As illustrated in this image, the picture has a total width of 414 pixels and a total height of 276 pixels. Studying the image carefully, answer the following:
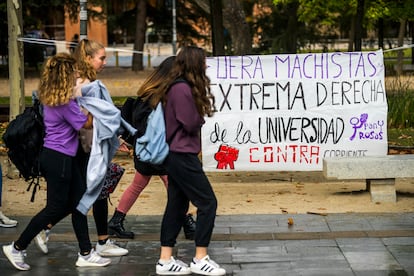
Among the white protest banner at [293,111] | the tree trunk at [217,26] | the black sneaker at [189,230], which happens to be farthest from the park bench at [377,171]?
the tree trunk at [217,26]

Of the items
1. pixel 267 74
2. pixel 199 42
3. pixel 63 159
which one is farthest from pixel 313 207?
pixel 199 42

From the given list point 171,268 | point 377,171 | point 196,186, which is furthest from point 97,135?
point 377,171

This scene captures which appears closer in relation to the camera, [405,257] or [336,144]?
[405,257]

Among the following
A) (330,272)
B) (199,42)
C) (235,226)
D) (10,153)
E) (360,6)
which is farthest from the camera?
(199,42)

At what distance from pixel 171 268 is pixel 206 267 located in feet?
0.84

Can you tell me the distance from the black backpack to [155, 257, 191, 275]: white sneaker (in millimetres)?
1195

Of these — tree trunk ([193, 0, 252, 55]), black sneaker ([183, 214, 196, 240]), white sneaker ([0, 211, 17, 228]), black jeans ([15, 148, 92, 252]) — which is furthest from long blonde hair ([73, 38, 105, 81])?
tree trunk ([193, 0, 252, 55])

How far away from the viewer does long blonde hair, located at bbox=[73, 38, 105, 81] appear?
7073 millimetres

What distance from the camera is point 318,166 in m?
10.6

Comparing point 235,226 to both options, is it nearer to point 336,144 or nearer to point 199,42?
point 336,144

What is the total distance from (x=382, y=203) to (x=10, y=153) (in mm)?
3921

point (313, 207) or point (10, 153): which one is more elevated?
point (10, 153)

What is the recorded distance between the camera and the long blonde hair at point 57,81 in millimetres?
6684

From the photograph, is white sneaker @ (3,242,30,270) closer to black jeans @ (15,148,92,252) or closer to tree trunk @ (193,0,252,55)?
black jeans @ (15,148,92,252)
